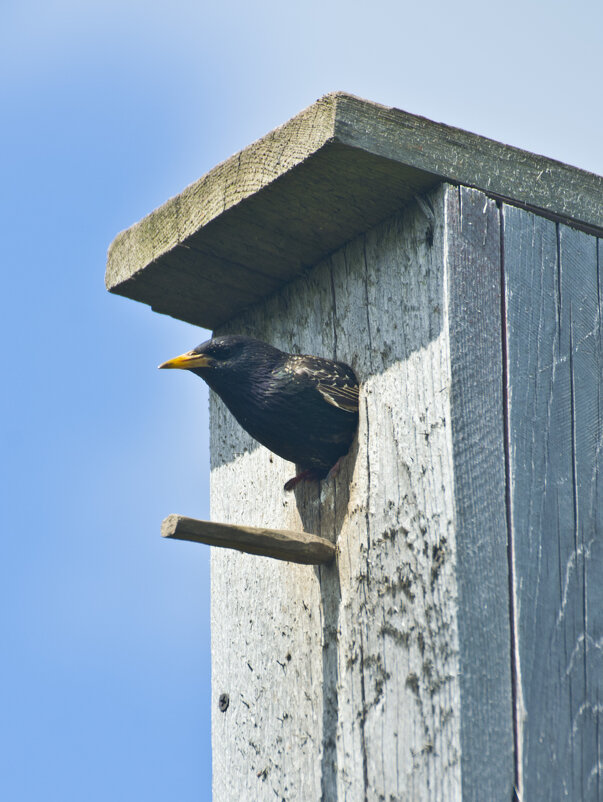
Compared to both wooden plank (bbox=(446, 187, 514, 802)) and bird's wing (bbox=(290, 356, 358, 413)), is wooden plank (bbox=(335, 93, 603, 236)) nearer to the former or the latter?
wooden plank (bbox=(446, 187, 514, 802))

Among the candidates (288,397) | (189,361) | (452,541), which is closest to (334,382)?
(288,397)

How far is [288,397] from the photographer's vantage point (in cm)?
363

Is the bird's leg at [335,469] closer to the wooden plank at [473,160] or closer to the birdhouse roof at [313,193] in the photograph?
the birdhouse roof at [313,193]

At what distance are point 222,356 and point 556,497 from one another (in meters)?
1.10

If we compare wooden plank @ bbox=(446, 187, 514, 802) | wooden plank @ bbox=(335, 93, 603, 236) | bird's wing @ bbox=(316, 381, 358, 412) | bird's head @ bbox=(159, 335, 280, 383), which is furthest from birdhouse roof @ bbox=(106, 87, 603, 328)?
bird's wing @ bbox=(316, 381, 358, 412)

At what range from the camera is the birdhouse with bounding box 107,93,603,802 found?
299cm

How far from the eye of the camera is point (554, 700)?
3.01 metres

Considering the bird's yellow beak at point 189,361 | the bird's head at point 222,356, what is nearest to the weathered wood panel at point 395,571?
the bird's head at point 222,356

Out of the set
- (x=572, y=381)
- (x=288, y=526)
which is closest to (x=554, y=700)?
(x=572, y=381)

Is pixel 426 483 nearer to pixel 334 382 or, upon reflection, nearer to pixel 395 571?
pixel 395 571

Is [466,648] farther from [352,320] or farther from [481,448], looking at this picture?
[352,320]

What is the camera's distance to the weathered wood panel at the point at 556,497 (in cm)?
299

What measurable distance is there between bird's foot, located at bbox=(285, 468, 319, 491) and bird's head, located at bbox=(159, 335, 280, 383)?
0.35 metres

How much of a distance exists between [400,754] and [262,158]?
158cm
